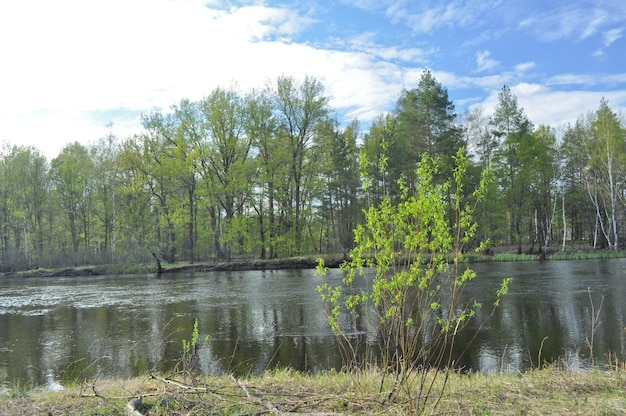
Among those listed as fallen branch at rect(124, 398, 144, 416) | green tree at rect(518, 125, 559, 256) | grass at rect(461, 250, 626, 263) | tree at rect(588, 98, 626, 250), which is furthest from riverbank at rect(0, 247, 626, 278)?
fallen branch at rect(124, 398, 144, 416)

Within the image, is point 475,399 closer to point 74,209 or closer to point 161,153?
point 161,153

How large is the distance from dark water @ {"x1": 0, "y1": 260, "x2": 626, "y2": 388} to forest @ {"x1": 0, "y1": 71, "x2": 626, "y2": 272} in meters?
18.8

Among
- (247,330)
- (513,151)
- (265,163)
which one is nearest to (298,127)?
(265,163)

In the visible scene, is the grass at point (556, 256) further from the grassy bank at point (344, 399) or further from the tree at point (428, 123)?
the grassy bank at point (344, 399)

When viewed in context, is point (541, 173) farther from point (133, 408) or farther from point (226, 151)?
point (133, 408)

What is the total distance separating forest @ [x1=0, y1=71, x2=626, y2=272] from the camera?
36.8m

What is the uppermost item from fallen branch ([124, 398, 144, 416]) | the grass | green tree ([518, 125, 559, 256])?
green tree ([518, 125, 559, 256])

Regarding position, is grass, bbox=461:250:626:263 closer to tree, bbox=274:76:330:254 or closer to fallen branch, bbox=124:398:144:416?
tree, bbox=274:76:330:254

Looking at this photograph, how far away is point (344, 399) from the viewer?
4.46m

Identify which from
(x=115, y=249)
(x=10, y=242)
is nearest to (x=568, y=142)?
(x=115, y=249)

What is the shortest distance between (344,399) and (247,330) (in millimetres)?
7913

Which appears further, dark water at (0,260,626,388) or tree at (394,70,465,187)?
tree at (394,70,465,187)

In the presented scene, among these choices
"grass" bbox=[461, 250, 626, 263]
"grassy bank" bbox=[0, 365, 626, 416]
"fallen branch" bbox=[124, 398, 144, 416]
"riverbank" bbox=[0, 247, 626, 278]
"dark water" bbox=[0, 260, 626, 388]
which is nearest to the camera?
"fallen branch" bbox=[124, 398, 144, 416]

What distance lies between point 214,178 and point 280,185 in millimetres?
5981
